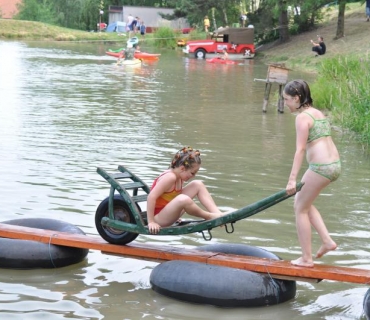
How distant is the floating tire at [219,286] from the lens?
23.8 ft

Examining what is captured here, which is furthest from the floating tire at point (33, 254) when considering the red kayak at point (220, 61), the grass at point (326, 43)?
the red kayak at point (220, 61)

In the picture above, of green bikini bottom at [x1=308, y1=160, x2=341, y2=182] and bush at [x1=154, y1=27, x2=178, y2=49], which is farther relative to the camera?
bush at [x1=154, y1=27, x2=178, y2=49]

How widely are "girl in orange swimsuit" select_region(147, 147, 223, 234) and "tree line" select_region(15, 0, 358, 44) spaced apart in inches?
1456

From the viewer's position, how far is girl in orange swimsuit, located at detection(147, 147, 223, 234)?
25.6ft

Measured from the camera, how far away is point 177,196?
7891 millimetres

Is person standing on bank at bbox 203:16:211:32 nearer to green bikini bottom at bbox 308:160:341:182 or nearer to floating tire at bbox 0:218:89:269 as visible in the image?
floating tire at bbox 0:218:89:269

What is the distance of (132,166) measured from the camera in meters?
13.6

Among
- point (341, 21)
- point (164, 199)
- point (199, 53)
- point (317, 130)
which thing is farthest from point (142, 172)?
point (199, 53)

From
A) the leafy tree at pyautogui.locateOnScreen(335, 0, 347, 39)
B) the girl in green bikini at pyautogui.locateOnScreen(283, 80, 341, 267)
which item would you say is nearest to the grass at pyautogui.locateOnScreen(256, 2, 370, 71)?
the leafy tree at pyautogui.locateOnScreen(335, 0, 347, 39)

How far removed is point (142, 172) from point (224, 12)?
1868 inches

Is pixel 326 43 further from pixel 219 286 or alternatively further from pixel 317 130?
pixel 219 286

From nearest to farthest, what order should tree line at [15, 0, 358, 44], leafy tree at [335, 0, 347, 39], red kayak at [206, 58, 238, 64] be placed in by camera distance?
1. leafy tree at [335, 0, 347, 39]
2. red kayak at [206, 58, 238, 64]
3. tree line at [15, 0, 358, 44]

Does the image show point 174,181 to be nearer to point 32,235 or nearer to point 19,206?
point 32,235

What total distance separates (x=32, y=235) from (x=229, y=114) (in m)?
13.3
